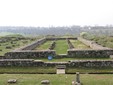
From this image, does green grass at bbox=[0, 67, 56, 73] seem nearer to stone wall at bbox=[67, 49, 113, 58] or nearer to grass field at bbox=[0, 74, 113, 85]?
grass field at bbox=[0, 74, 113, 85]

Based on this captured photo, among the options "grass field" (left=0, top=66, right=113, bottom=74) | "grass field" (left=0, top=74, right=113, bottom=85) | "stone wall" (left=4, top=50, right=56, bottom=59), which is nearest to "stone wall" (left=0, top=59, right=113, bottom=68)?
"grass field" (left=0, top=66, right=113, bottom=74)

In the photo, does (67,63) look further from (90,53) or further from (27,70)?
(90,53)

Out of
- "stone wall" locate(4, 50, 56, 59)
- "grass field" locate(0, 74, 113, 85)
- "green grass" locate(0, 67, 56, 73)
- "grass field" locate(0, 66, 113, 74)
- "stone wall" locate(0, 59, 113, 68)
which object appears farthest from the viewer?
"stone wall" locate(4, 50, 56, 59)

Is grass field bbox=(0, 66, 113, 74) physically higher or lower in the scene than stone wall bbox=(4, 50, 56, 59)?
lower

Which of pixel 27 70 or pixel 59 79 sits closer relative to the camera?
pixel 59 79

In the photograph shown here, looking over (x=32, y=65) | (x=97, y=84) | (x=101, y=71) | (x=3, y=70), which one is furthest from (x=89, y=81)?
(x=3, y=70)

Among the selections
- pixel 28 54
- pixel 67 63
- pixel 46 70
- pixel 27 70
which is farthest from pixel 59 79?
pixel 28 54

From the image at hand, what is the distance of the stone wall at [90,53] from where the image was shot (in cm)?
1933

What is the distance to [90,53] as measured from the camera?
1939cm

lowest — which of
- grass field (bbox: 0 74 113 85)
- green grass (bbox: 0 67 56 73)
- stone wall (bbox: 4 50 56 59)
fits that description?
green grass (bbox: 0 67 56 73)

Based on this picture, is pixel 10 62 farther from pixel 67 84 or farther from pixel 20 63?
pixel 67 84

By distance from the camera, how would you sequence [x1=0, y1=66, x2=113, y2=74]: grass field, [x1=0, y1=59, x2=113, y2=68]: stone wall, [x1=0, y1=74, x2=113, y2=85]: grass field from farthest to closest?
[x1=0, y1=59, x2=113, y2=68]: stone wall, [x1=0, y1=66, x2=113, y2=74]: grass field, [x1=0, y1=74, x2=113, y2=85]: grass field

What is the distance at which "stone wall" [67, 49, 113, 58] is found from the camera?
1933 centimetres

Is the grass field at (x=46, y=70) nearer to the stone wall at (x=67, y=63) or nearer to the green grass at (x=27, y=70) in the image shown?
the green grass at (x=27, y=70)
